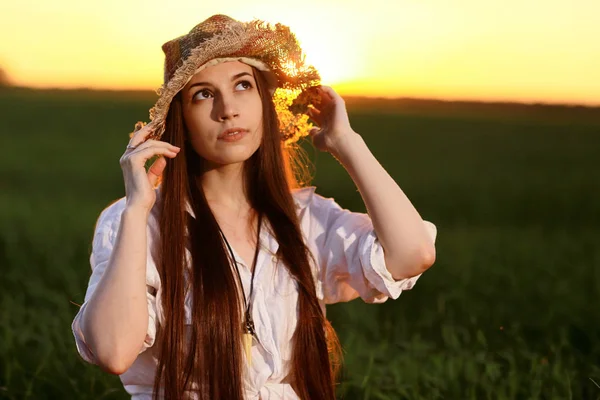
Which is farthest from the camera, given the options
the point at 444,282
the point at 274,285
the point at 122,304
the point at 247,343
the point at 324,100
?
the point at 444,282

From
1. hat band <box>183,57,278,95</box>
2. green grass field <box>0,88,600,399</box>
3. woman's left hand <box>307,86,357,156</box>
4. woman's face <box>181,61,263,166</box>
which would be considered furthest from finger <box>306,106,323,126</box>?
green grass field <box>0,88,600,399</box>

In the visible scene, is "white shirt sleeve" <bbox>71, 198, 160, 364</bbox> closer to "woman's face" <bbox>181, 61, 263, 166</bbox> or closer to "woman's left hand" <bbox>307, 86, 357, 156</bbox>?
"woman's face" <bbox>181, 61, 263, 166</bbox>

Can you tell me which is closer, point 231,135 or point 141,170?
point 141,170

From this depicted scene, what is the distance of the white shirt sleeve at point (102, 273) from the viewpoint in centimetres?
291

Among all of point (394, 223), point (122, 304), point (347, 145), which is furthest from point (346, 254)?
point (122, 304)

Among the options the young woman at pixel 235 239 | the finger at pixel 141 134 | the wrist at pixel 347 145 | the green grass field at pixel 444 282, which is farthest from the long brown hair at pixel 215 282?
the green grass field at pixel 444 282

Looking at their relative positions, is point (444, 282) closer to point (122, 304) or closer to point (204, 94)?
point (204, 94)

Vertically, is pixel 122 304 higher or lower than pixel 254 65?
lower

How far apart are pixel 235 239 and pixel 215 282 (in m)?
0.23

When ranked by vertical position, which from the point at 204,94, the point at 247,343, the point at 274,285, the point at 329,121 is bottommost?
the point at 247,343

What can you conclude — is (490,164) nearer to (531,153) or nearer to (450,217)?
(531,153)

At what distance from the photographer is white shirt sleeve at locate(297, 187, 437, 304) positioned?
3100 mm

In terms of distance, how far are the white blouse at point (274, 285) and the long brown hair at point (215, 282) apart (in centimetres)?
3

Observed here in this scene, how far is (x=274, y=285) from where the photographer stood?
3.15m
